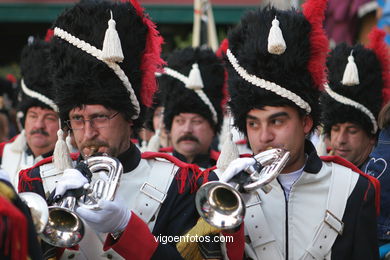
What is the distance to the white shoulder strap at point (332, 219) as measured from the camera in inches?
130

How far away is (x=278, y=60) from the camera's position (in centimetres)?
345

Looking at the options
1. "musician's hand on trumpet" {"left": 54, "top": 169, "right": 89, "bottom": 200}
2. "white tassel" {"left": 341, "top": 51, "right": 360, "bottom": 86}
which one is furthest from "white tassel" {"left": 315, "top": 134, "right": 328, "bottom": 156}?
"musician's hand on trumpet" {"left": 54, "top": 169, "right": 89, "bottom": 200}

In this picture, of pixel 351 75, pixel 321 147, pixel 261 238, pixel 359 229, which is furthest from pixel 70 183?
pixel 321 147

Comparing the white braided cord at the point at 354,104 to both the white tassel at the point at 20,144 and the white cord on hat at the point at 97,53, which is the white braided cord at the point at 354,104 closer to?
Answer: the white cord on hat at the point at 97,53

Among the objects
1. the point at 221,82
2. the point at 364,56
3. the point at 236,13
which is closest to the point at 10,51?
the point at 236,13

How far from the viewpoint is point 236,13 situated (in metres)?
14.3

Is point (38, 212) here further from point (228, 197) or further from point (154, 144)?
point (154, 144)

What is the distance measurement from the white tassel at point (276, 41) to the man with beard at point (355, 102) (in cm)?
137

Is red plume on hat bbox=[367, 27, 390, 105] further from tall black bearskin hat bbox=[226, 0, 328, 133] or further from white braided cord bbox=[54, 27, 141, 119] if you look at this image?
white braided cord bbox=[54, 27, 141, 119]

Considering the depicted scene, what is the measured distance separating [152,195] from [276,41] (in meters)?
0.95

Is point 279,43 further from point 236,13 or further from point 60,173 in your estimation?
point 236,13

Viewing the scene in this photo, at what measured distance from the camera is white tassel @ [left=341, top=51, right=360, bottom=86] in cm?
464

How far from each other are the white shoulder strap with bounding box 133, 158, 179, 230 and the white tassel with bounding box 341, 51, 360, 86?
1.70m

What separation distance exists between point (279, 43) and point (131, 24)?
2.55 feet
